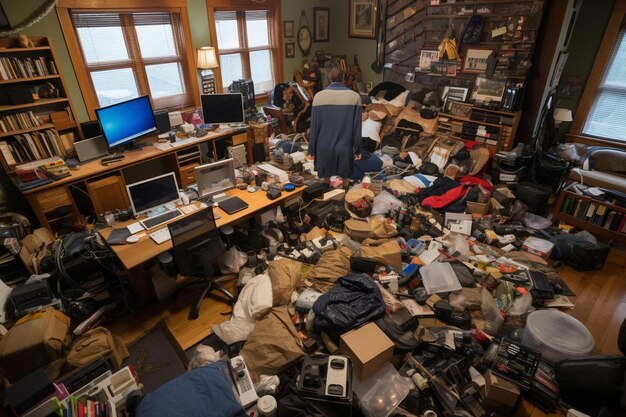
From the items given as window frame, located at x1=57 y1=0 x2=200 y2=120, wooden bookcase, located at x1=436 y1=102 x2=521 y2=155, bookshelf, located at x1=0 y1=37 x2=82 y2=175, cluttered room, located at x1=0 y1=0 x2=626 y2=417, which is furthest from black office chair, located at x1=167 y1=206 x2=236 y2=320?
wooden bookcase, located at x1=436 y1=102 x2=521 y2=155

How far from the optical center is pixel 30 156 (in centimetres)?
377

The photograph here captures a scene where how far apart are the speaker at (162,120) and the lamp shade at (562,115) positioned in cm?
557

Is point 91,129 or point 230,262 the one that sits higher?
point 91,129

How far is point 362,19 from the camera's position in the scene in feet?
21.5

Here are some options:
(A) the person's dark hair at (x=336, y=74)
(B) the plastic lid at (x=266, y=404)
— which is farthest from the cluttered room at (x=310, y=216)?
(A) the person's dark hair at (x=336, y=74)

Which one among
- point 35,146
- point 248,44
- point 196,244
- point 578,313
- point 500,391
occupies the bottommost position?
point 578,313

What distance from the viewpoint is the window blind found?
452 centimetres

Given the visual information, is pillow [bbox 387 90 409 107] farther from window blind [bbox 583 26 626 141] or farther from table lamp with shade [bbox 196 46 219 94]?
table lamp with shade [bbox 196 46 219 94]

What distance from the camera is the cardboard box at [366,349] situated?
2230mm

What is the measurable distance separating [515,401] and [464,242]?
1.70 meters

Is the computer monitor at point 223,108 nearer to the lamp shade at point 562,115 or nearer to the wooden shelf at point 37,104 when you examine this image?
the wooden shelf at point 37,104

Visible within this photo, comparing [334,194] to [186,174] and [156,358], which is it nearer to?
[186,174]

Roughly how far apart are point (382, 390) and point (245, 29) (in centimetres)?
587

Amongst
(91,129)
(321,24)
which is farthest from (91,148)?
(321,24)
